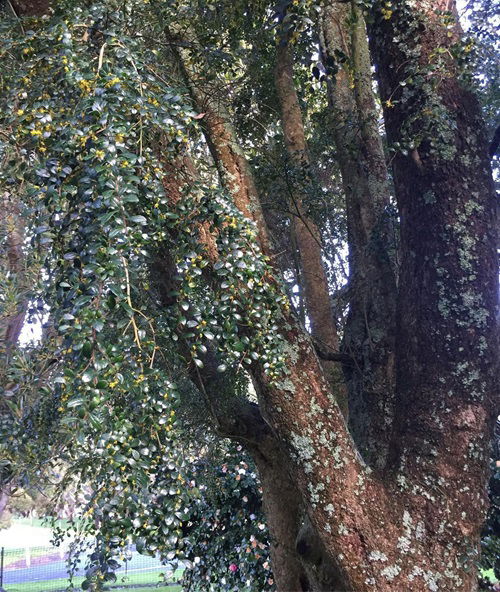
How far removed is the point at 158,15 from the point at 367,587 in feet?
9.79

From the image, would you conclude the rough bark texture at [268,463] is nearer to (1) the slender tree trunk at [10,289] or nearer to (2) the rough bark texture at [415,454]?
(1) the slender tree trunk at [10,289]

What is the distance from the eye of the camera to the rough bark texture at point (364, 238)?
3.63m

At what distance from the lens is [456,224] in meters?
2.76

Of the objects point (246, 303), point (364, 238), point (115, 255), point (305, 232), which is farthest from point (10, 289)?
point (305, 232)

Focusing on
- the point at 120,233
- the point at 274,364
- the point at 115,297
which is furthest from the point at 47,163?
the point at 274,364

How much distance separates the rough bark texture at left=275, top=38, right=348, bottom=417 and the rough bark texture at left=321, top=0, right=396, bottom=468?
457 millimetres

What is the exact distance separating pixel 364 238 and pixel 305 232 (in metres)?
1.14

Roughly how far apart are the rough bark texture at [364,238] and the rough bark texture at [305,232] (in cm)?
46

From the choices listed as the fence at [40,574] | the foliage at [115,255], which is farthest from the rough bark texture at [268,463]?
the fence at [40,574]

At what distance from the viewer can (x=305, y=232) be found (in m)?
5.32

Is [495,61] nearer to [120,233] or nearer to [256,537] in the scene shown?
[120,233]

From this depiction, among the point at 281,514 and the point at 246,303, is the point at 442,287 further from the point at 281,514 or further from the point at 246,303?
the point at 281,514

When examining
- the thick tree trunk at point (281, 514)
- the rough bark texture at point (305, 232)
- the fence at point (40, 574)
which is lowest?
the fence at point (40, 574)

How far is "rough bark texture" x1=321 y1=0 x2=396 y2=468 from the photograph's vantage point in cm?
363
